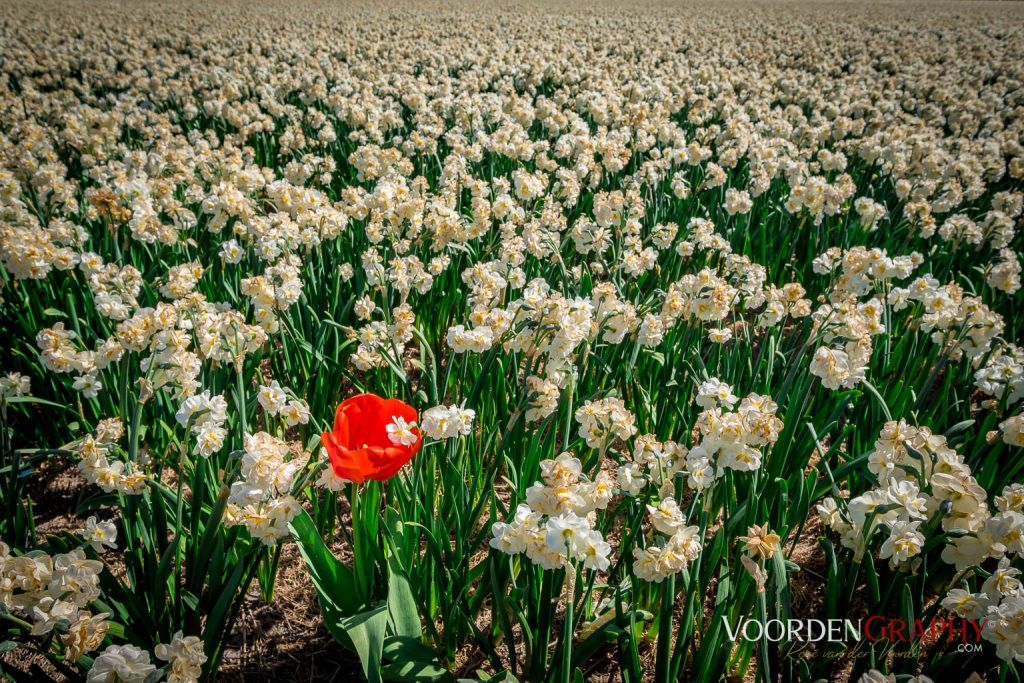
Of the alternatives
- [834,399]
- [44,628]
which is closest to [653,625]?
[834,399]

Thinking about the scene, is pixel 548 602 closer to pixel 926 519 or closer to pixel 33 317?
pixel 926 519

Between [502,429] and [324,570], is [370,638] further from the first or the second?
[502,429]

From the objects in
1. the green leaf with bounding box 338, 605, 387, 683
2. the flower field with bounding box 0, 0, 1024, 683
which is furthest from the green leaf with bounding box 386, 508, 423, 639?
the green leaf with bounding box 338, 605, 387, 683

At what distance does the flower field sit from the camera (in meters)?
1.54

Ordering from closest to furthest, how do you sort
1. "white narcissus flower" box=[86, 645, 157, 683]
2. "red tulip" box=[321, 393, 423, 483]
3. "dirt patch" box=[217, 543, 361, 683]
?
"white narcissus flower" box=[86, 645, 157, 683] < "red tulip" box=[321, 393, 423, 483] < "dirt patch" box=[217, 543, 361, 683]

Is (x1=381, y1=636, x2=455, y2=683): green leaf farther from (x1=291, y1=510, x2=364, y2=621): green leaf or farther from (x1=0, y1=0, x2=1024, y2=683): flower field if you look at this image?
(x1=291, y1=510, x2=364, y2=621): green leaf

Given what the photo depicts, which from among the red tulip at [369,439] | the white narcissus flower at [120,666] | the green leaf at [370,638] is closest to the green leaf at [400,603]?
the green leaf at [370,638]

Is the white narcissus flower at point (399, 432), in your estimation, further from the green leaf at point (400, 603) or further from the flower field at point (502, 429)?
the green leaf at point (400, 603)

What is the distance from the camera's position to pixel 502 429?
9.30 feet

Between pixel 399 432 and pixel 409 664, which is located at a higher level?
pixel 399 432

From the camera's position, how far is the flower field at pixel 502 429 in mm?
1536

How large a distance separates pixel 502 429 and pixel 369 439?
1.29 meters

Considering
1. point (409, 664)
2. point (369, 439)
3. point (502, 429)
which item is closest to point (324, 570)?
point (409, 664)

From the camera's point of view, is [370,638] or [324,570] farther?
[324,570]
